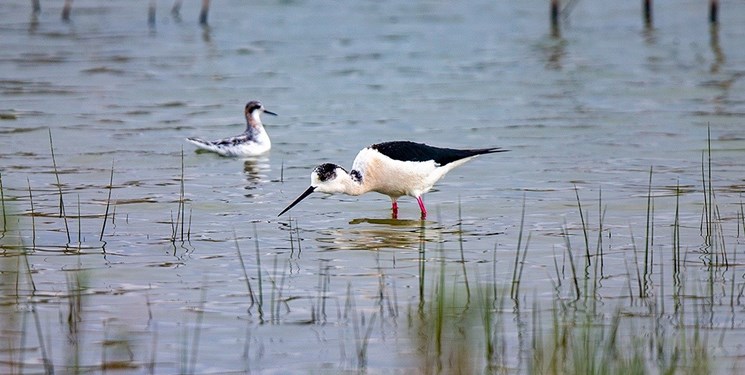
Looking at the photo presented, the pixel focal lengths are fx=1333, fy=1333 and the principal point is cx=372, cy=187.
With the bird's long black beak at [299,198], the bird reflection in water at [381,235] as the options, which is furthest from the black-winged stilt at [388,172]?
the bird reflection in water at [381,235]

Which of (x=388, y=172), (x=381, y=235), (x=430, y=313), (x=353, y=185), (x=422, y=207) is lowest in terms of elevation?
(x=430, y=313)

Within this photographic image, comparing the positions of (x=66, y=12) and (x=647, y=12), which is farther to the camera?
(x=66, y=12)

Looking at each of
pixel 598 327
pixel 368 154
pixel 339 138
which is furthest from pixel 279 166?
pixel 598 327

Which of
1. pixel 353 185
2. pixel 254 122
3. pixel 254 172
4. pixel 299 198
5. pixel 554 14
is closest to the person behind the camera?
pixel 299 198

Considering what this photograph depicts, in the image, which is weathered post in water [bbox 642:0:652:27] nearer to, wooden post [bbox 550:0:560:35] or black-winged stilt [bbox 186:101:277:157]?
wooden post [bbox 550:0:560:35]

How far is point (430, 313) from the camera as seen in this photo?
7.14 m

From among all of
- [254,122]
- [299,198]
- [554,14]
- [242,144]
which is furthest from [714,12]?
[299,198]

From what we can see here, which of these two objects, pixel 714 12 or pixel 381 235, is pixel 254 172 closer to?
pixel 381 235

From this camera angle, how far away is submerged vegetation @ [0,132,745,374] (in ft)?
20.7

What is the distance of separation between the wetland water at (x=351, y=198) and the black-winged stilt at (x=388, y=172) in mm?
281

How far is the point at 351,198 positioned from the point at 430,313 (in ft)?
16.4

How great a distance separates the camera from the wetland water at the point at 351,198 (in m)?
7.08

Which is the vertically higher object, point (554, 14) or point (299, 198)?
point (554, 14)

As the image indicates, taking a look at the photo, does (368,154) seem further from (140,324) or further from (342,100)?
(342,100)
